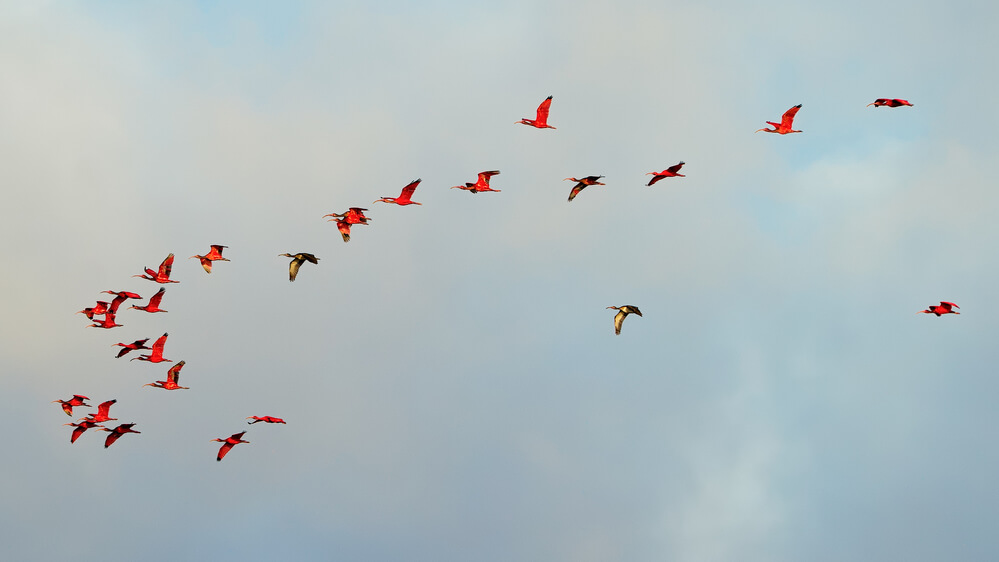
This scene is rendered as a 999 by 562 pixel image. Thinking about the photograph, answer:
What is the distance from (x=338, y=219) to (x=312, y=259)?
3272mm

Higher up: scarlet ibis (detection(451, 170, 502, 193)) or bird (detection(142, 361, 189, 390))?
scarlet ibis (detection(451, 170, 502, 193))

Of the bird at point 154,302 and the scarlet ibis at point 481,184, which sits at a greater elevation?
the scarlet ibis at point 481,184

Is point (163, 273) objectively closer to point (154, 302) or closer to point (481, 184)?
point (154, 302)

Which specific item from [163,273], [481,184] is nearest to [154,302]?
[163,273]

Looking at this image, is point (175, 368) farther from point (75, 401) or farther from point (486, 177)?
point (486, 177)

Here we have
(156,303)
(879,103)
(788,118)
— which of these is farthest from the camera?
(156,303)

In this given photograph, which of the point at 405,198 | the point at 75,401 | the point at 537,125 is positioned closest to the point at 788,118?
the point at 537,125

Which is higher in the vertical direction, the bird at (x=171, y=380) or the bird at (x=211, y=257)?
the bird at (x=211, y=257)

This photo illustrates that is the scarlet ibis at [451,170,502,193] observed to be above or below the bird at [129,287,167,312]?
above

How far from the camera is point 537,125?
82750 millimetres

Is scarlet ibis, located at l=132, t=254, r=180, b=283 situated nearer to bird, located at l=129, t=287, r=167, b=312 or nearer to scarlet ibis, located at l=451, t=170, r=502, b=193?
bird, located at l=129, t=287, r=167, b=312

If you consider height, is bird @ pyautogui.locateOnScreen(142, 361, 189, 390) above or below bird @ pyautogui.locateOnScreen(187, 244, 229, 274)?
below

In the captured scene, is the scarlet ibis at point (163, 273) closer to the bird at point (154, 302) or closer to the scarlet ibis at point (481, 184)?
the bird at point (154, 302)

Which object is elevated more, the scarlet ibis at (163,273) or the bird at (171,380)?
the scarlet ibis at (163,273)
